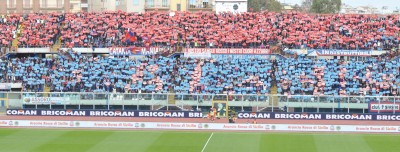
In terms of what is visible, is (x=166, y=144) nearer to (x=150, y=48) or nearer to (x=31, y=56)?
(x=150, y=48)

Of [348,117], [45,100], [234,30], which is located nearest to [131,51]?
[234,30]

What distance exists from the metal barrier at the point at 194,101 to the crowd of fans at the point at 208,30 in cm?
1512

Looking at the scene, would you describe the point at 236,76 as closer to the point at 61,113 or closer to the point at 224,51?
the point at 224,51

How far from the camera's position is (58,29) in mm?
77562

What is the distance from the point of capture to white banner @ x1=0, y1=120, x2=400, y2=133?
2019 inches

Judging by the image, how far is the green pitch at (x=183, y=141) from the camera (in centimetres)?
4403

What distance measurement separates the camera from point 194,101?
58500 mm

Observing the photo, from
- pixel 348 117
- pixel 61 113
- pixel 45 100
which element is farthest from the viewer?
pixel 45 100

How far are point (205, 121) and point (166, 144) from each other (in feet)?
32.5

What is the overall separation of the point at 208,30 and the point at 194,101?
60.5ft

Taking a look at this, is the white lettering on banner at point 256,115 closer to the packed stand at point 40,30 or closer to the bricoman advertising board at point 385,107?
the bricoman advertising board at point 385,107

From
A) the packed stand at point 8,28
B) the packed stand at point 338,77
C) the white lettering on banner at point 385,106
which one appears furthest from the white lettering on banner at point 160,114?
the packed stand at point 8,28

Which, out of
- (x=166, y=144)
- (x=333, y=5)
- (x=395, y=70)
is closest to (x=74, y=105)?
(x=166, y=144)

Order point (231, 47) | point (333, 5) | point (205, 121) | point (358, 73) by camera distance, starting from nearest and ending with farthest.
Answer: point (205, 121) < point (358, 73) < point (231, 47) < point (333, 5)
